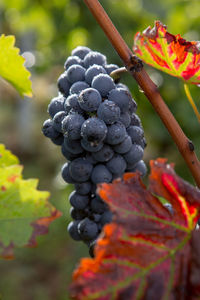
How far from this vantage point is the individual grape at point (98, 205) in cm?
74

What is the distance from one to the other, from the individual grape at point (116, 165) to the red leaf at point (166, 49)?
0.60 ft

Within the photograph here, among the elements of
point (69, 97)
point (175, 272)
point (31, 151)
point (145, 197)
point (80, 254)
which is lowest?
point (175, 272)

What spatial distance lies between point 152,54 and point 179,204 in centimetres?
26

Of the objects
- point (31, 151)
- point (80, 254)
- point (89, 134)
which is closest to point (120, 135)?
point (89, 134)

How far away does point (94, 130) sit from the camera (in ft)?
2.16

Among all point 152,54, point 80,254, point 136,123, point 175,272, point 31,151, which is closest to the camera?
point 175,272

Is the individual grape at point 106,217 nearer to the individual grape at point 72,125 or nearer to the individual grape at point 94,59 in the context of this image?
the individual grape at point 72,125

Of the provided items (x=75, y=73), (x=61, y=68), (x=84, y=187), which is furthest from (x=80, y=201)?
(x=61, y=68)

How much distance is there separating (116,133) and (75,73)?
0.46ft

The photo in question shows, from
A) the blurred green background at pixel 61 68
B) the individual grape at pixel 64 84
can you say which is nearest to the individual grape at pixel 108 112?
the individual grape at pixel 64 84

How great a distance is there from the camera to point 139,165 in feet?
2.55

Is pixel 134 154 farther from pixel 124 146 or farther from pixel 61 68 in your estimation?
pixel 61 68

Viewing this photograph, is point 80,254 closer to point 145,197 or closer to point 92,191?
point 92,191

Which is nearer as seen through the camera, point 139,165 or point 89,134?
point 89,134
